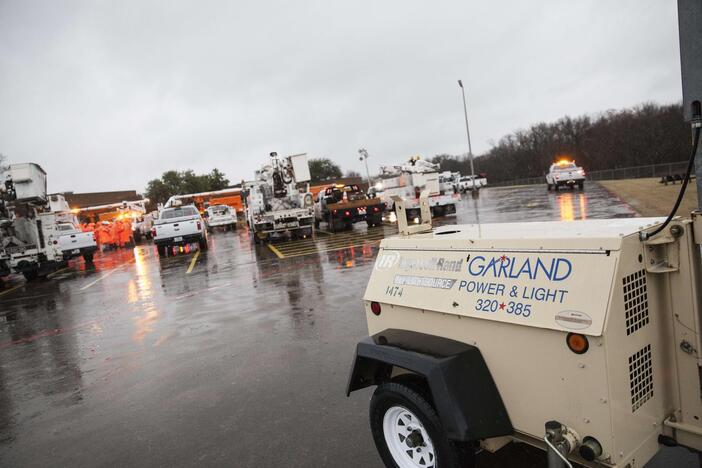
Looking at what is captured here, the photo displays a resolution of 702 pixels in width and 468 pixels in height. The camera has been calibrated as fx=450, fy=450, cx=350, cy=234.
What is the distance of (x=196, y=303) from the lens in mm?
9328

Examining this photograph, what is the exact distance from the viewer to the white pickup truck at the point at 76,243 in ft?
64.1

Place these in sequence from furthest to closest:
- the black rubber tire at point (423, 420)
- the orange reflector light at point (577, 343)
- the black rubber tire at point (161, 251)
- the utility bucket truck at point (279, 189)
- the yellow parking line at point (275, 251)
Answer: the utility bucket truck at point (279, 189) < the black rubber tire at point (161, 251) < the yellow parking line at point (275, 251) < the black rubber tire at point (423, 420) < the orange reflector light at point (577, 343)

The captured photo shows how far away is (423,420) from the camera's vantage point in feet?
8.81

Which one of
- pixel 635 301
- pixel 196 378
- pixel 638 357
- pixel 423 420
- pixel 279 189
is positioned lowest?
pixel 196 378

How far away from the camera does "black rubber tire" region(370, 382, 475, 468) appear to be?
258cm

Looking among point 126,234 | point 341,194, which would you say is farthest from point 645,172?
point 126,234

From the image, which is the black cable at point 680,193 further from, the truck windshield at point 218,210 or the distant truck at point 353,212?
the truck windshield at point 218,210

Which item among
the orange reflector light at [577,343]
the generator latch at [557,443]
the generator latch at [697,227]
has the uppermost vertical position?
the generator latch at [697,227]

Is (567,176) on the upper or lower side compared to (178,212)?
lower

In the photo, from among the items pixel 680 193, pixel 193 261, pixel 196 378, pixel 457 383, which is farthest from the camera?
pixel 193 261

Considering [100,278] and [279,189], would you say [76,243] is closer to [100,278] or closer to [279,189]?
[100,278]

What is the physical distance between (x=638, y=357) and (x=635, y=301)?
0.96 feet

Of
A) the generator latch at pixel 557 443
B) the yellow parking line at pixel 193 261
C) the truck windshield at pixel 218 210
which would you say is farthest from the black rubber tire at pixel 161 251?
the generator latch at pixel 557 443

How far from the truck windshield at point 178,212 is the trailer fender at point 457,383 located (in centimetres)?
1923
